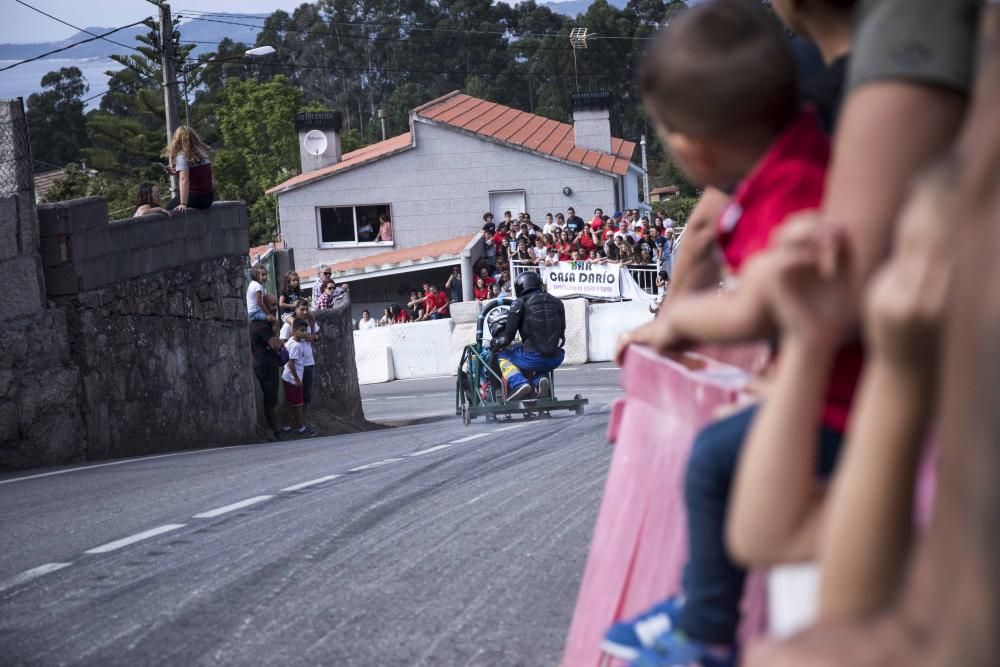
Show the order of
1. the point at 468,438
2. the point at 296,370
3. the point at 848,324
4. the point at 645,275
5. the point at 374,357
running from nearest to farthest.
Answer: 1. the point at 848,324
2. the point at 468,438
3. the point at 296,370
4. the point at 645,275
5. the point at 374,357

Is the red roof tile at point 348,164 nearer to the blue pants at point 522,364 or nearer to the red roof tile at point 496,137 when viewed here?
the red roof tile at point 496,137

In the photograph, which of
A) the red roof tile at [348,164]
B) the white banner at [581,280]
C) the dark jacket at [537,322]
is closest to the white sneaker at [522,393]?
the dark jacket at [537,322]

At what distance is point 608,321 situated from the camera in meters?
33.8

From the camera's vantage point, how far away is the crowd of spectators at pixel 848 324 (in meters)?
1.32

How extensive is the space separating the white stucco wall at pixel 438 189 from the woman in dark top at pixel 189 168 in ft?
101

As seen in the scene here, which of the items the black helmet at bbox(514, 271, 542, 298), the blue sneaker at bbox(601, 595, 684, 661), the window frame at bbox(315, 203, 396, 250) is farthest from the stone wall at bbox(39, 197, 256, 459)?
the window frame at bbox(315, 203, 396, 250)

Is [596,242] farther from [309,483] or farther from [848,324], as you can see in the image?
[848,324]

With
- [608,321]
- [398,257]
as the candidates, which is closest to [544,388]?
[608,321]

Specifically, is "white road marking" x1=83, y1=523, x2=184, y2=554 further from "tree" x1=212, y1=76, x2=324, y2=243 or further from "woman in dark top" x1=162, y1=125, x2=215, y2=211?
"tree" x1=212, y1=76, x2=324, y2=243

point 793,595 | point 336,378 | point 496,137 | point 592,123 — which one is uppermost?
point 592,123

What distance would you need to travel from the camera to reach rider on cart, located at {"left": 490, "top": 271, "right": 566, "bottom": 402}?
17.0m

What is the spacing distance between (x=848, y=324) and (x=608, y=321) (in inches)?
1263

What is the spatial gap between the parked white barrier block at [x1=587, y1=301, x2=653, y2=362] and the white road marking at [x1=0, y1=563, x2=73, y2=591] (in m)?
26.8

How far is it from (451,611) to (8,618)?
170 centimetres
